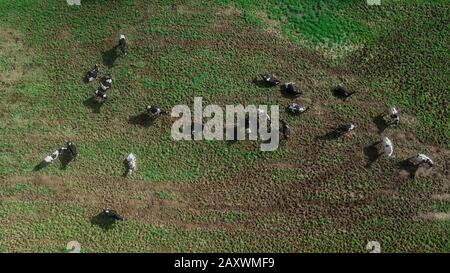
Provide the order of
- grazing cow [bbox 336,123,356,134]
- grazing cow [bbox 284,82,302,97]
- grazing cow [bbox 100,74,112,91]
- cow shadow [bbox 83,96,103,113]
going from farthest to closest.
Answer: cow shadow [bbox 83,96,103,113], grazing cow [bbox 100,74,112,91], grazing cow [bbox 284,82,302,97], grazing cow [bbox 336,123,356,134]

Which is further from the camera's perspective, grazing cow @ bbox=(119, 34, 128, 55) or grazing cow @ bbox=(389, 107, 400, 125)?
grazing cow @ bbox=(119, 34, 128, 55)

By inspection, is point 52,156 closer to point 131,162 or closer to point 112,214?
point 131,162

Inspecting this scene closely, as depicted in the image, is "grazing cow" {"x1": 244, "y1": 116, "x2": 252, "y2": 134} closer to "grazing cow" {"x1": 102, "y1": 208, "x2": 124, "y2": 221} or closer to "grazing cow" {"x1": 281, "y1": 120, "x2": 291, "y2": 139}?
"grazing cow" {"x1": 281, "y1": 120, "x2": 291, "y2": 139}

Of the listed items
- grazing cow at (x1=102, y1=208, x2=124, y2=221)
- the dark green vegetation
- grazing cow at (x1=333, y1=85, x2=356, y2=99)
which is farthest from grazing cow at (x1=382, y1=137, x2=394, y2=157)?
grazing cow at (x1=102, y1=208, x2=124, y2=221)

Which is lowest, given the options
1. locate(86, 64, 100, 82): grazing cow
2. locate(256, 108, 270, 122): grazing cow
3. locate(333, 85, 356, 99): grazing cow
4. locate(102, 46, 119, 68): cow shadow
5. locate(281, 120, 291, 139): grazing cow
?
locate(281, 120, 291, 139): grazing cow

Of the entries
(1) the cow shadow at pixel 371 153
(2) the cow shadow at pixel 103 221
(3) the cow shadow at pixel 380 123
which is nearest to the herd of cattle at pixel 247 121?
(2) the cow shadow at pixel 103 221

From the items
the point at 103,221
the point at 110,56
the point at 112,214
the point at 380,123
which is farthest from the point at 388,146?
the point at 110,56

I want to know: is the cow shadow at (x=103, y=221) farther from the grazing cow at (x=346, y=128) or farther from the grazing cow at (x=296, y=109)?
the grazing cow at (x=346, y=128)

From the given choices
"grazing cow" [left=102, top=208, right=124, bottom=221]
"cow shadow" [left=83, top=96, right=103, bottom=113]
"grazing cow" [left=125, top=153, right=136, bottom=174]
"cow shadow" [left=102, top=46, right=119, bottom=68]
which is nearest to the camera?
"grazing cow" [left=102, top=208, right=124, bottom=221]
